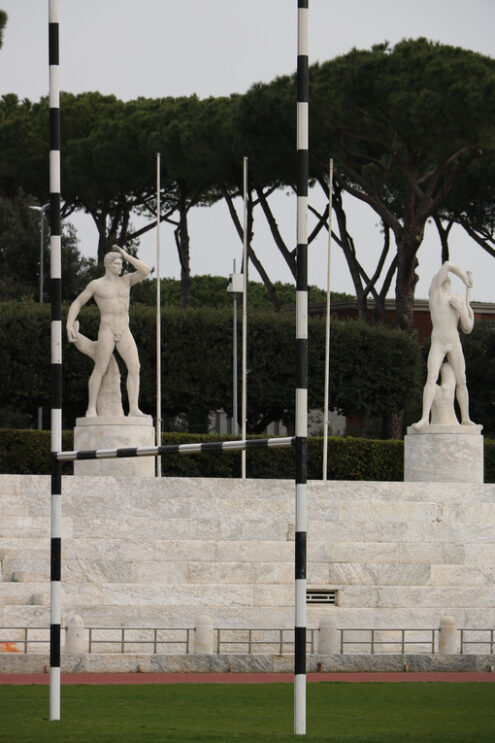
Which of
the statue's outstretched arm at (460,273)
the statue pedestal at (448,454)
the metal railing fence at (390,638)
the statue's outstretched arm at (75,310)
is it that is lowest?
the metal railing fence at (390,638)

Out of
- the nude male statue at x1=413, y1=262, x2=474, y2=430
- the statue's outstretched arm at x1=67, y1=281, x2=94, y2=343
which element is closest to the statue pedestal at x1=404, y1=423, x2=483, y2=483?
the nude male statue at x1=413, y1=262, x2=474, y2=430

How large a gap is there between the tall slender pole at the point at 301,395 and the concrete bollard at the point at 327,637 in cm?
617

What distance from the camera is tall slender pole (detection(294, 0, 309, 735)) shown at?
9.37 meters

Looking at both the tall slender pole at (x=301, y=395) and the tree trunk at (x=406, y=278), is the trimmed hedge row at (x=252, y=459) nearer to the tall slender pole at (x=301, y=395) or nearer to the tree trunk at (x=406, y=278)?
the tree trunk at (x=406, y=278)

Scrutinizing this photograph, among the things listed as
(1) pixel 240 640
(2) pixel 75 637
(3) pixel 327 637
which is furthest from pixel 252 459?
(2) pixel 75 637

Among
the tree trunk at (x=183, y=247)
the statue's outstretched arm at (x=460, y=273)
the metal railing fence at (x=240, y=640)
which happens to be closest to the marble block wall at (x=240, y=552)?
the metal railing fence at (x=240, y=640)

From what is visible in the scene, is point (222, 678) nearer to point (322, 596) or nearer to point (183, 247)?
point (322, 596)

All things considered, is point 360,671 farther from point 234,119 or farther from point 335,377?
point 234,119

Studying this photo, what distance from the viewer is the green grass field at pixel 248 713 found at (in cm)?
947

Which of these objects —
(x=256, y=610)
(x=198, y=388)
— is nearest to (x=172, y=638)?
(x=256, y=610)

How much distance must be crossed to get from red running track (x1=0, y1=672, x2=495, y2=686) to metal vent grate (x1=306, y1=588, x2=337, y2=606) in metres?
4.03

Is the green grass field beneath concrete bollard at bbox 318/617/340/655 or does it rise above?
above

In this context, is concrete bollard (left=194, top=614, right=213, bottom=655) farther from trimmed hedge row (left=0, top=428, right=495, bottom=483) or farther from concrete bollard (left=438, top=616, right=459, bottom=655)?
trimmed hedge row (left=0, top=428, right=495, bottom=483)

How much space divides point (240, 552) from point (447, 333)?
6.50 m
